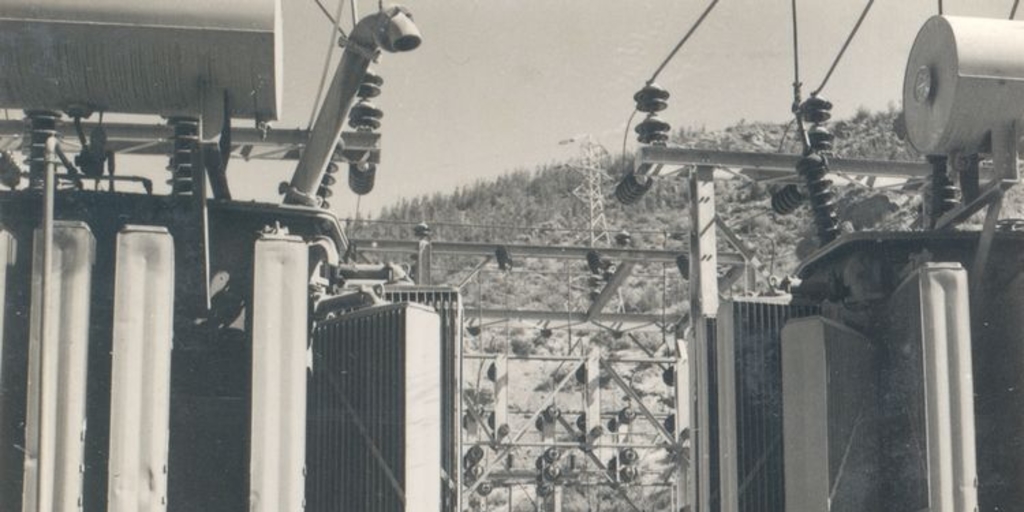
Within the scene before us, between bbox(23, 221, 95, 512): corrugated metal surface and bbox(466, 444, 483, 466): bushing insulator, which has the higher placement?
bbox(23, 221, 95, 512): corrugated metal surface

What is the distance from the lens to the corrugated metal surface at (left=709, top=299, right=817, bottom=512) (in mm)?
15328

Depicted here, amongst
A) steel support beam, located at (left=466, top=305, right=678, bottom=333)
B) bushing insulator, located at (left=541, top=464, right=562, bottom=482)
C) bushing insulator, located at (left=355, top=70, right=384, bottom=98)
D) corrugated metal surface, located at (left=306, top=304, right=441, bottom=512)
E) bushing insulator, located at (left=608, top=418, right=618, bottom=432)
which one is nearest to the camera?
corrugated metal surface, located at (left=306, top=304, right=441, bottom=512)

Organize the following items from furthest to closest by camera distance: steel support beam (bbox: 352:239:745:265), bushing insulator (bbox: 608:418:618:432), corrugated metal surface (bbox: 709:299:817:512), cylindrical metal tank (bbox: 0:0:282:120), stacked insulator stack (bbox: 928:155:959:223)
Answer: bushing insulator (bbox: 608:418:618:432)
steel support beam (bbox: 352:239:745:265)
stacked insulator stack (bbox: 928:155:959:223)
corrugated metal surface (bbox: 709:299:817:512)
cylindrical metal tank (bbox: 0:0:282:120)

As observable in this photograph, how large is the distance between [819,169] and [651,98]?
8.11 feet

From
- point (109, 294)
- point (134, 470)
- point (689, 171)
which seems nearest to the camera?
point (134, 470)

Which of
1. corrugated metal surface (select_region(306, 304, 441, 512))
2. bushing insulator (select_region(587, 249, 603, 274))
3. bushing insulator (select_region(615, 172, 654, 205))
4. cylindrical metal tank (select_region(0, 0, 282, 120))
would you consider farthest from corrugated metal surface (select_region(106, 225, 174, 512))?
bushing insulator (select_region(587, 249, 603, 274))

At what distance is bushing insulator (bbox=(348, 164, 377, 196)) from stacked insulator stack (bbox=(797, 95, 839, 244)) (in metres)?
5.25

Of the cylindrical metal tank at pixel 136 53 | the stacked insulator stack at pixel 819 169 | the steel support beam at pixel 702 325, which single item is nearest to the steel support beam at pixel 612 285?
the steel support beam at pixel 702 325

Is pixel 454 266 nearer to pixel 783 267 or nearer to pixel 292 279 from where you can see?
pixel 783 267

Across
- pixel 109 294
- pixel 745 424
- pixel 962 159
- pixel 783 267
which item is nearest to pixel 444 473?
pixel 745 424

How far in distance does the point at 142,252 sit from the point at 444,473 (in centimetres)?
461

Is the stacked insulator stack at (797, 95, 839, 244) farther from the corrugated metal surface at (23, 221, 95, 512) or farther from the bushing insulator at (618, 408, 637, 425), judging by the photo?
the bushing insulator at (618, 408, 637, 425)

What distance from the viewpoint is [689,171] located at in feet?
70.0

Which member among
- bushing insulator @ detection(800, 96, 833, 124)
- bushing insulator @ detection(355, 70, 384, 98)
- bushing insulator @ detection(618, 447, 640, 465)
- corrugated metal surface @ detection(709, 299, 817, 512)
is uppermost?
bushing insulator @ detection(355, 70, 384, 98)
